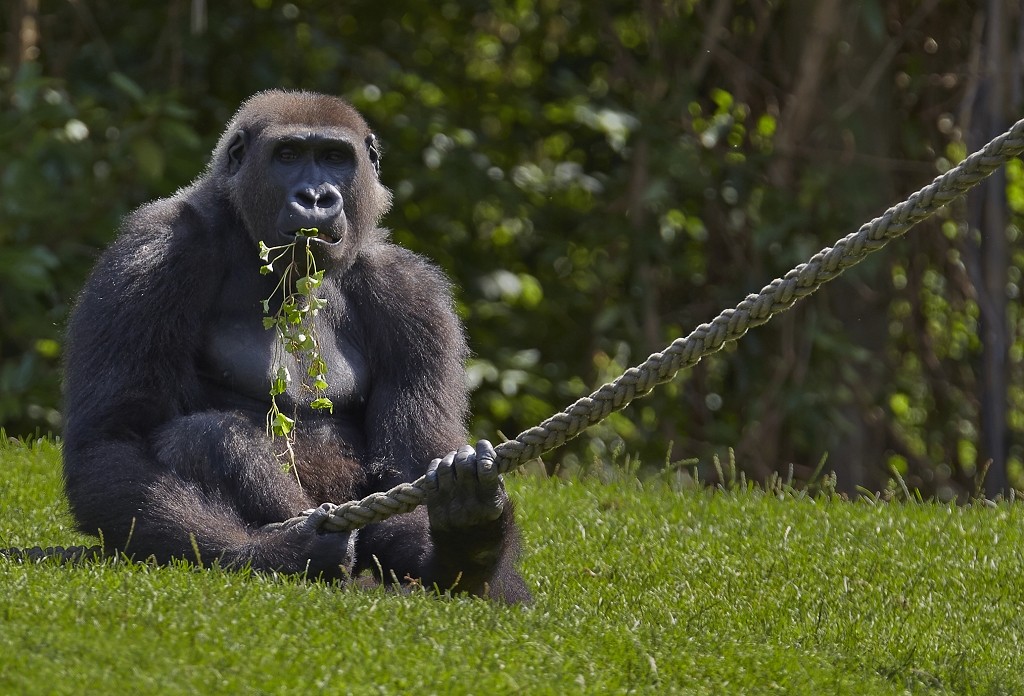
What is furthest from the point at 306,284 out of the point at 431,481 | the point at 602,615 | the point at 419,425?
the point at 602,615

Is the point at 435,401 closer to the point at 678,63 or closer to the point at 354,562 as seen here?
the point at 354,562

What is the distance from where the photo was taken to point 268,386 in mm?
4668

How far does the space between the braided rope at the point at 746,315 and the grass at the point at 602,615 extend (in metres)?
0.45

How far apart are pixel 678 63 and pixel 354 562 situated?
7.05m

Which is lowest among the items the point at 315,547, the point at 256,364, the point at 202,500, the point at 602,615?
the point at 602,615

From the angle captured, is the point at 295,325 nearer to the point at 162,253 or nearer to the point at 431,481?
the point at 162,253

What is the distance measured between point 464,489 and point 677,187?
20.7 feet

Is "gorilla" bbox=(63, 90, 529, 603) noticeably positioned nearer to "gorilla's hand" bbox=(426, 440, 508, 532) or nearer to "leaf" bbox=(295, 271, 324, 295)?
"gorilla's hand" bbox=(426, 440, 508, 532)

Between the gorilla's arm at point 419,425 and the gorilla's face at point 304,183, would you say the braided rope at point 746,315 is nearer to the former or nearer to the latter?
the gorilla's arm at point 419,425

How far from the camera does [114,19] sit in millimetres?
10273

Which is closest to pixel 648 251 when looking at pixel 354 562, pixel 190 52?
pixel 190 52

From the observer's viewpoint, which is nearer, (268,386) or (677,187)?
(268,386)

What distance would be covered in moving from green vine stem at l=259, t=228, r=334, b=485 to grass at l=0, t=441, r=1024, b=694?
66 cm

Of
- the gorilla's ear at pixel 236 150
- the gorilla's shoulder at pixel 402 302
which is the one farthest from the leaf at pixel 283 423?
the gorilla's ear at pixel 236 150
